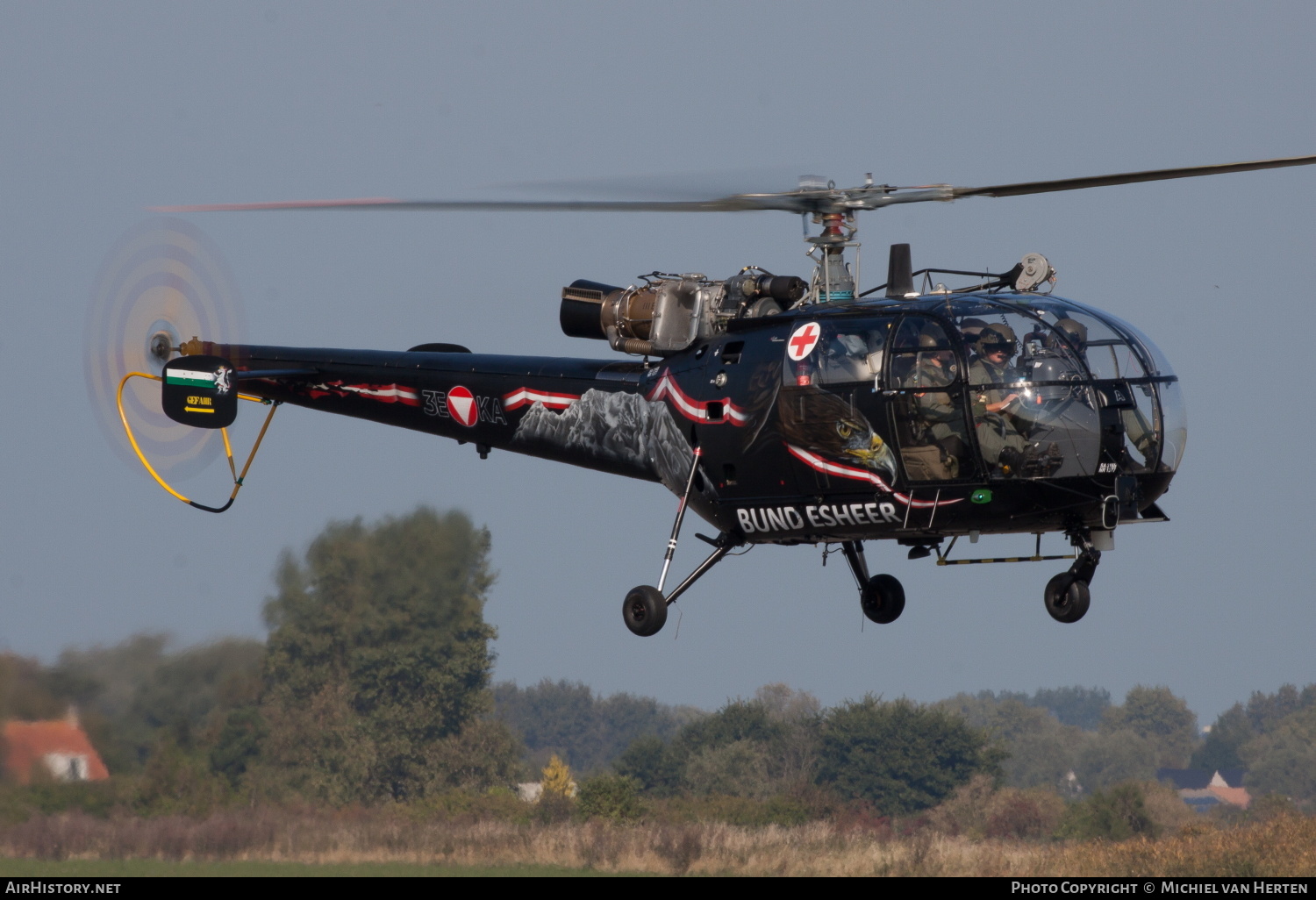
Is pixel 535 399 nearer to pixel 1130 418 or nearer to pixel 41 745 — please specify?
pixel 1130 418

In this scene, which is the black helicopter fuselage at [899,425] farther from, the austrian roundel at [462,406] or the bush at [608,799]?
the bush at [608,799]

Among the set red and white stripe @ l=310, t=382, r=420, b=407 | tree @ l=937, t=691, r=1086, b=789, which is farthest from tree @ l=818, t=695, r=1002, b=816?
red and white stripe @ l=310, t=382, r=420, b=407

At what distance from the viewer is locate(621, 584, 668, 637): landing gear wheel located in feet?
48.8

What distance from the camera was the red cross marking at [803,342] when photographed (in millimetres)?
14195

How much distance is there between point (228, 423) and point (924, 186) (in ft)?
27.7

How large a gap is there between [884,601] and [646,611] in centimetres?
262

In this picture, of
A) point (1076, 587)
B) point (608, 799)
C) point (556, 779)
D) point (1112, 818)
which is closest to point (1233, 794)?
point (1112, 818)

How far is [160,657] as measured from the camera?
28.1 m

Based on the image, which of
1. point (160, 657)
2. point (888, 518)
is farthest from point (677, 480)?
point (160, 657)

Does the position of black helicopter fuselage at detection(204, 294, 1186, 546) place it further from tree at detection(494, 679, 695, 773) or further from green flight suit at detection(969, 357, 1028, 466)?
tree at detection(494, 679, 695, 773)

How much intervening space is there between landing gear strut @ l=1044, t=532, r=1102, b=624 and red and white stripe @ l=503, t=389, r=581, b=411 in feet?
17.6

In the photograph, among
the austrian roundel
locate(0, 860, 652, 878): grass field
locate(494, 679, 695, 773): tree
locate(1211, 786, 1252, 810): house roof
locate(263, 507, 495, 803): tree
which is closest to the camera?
the austrian roundel

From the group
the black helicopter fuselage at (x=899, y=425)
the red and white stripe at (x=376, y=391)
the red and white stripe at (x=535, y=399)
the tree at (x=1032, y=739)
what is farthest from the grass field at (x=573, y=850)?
the tree at (x=1032, y=739)
